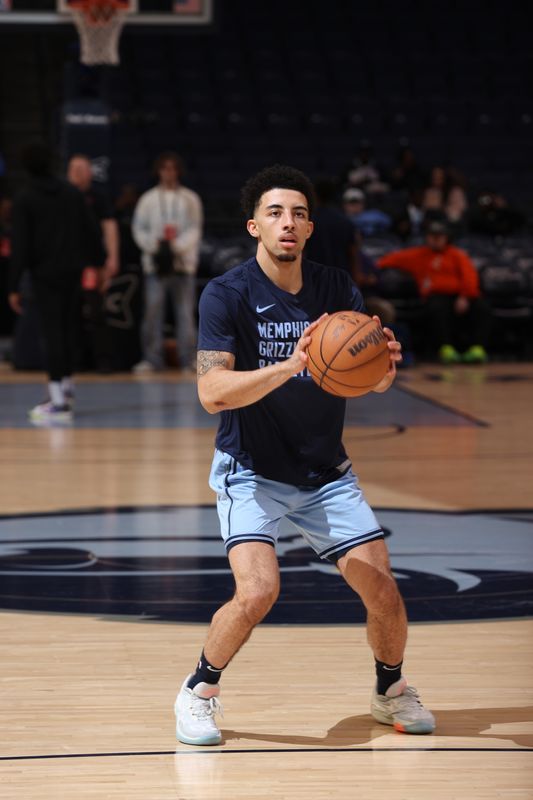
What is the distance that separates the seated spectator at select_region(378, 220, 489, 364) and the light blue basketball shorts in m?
10.8

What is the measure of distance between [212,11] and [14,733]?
11692 mm

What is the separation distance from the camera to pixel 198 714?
3.66m

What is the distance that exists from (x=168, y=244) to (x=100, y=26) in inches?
101

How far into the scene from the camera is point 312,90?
69.2 feet

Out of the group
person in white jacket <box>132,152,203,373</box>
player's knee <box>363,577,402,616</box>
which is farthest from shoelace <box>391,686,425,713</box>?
person in white jacket <box>132,152,203,373</box>

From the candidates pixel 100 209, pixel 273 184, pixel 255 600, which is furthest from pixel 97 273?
pixel 255 600

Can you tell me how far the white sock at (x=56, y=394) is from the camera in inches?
408

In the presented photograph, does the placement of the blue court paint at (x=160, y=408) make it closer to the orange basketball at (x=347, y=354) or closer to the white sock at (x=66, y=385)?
the white sock at (x=66, y=385)

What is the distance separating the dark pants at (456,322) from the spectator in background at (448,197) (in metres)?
1.59

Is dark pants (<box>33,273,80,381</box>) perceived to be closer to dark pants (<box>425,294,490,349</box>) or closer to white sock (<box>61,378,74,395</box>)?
white sock (<box>61,378,74,395</box>)

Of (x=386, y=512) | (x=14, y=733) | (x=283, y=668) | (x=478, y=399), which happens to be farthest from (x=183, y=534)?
(x=478, y=399)

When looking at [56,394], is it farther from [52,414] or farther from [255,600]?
[255,600]

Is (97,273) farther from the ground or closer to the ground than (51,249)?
closer to the ground

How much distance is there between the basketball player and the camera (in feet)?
12.2
